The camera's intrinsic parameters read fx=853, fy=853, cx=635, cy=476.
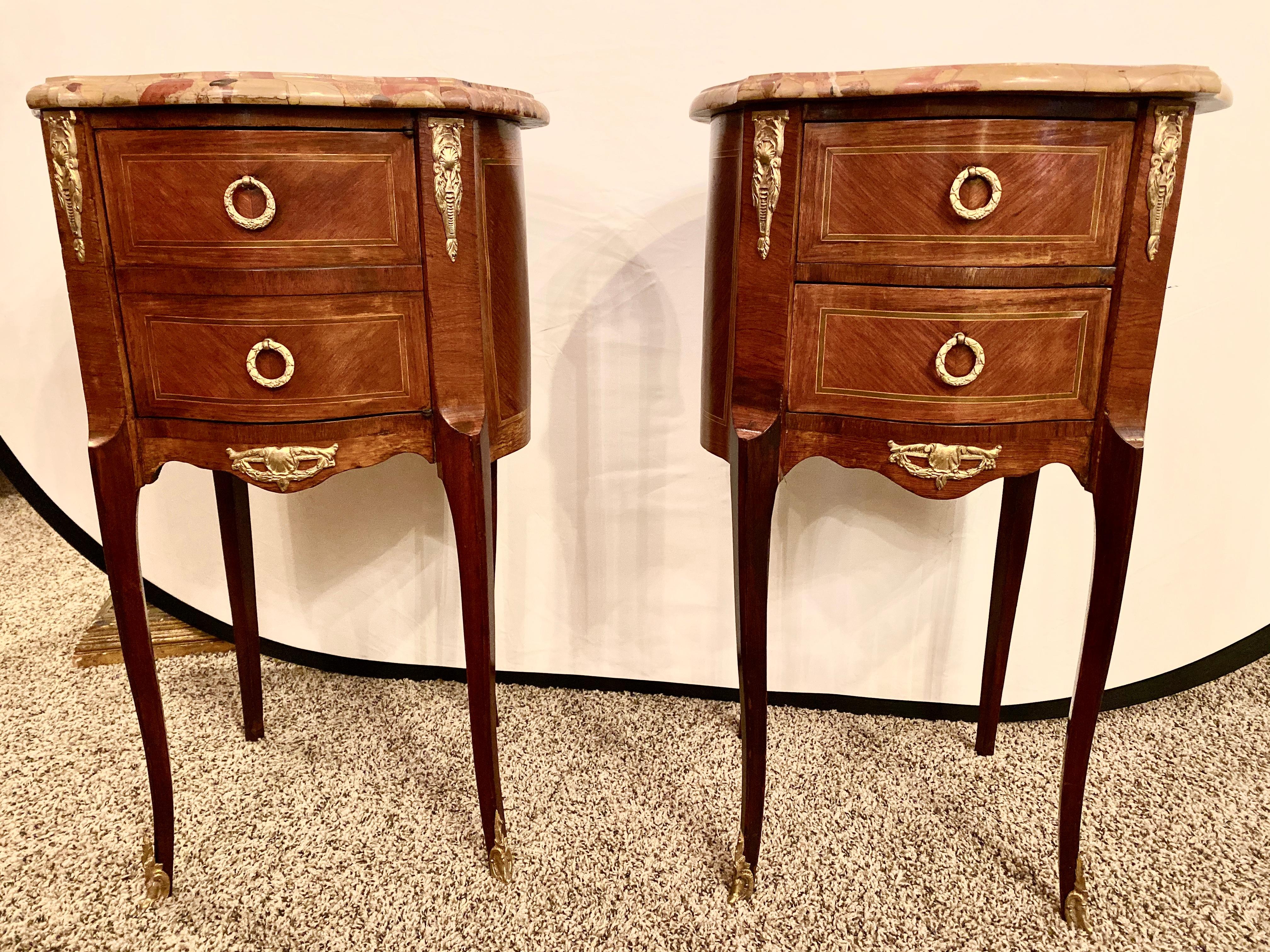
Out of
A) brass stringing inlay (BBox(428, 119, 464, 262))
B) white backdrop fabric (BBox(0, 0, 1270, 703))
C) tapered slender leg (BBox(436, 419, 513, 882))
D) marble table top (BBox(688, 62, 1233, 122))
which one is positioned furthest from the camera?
white backdrop fabric (BBox(0, 0, 1270, 703))

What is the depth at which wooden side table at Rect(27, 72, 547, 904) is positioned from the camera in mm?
900

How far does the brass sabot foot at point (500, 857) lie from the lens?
117 cm

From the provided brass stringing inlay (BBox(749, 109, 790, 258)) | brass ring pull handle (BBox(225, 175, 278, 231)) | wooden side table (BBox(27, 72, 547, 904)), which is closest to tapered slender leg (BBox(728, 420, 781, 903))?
brass stringing inlay (BBox(749, 109, 790, 258))

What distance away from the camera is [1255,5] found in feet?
Answer: 4.01

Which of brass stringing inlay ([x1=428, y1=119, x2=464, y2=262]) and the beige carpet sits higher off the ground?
brass stringing inlay ([x1=428, y1=119, x2=464, y2=262])

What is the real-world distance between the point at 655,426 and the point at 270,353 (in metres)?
0.69

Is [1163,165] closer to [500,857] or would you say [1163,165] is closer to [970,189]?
[970,189]

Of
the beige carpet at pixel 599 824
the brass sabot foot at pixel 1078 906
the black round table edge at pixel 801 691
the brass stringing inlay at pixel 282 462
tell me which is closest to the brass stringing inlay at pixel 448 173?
the brass stringing inlay at pixel 282 462

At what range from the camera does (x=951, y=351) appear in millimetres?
927

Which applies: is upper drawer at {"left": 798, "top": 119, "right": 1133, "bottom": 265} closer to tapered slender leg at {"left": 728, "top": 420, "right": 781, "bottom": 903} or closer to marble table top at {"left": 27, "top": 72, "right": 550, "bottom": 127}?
tapered slender leg at {"left": 728, "top": 420, "right": 781, "bottom": 903}

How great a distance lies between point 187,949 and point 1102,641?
46.9 inches

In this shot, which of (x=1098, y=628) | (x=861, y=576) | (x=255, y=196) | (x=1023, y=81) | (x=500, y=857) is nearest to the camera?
(x=1023, y=81)

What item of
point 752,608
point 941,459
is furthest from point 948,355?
point 752,608

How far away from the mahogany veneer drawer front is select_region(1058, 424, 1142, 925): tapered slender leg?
0.24 ft
